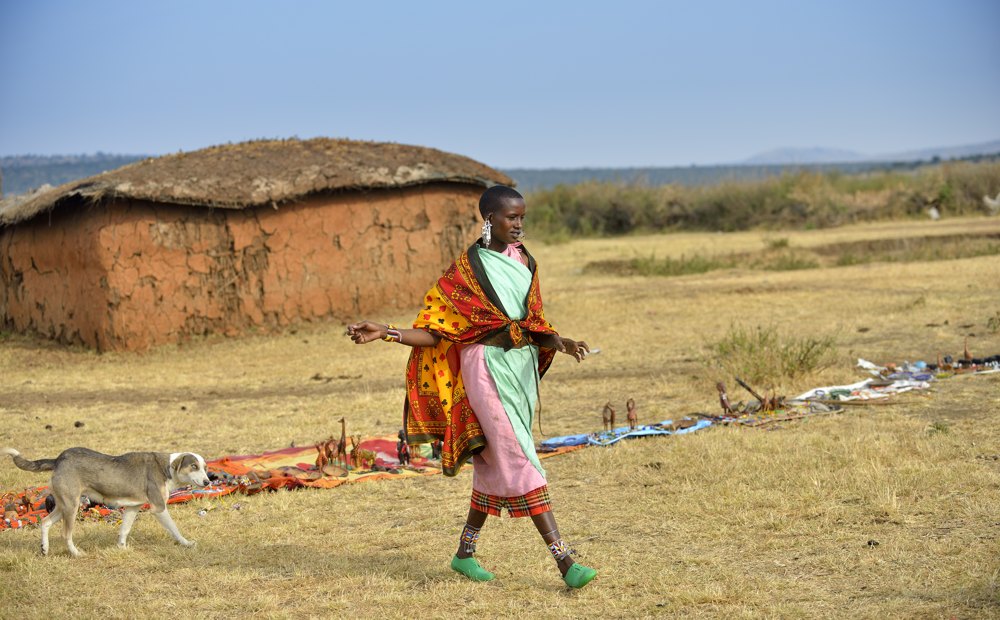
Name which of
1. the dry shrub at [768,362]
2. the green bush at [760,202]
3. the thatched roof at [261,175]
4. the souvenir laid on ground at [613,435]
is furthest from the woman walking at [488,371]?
the green bush at [760,202]

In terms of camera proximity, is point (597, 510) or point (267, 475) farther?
point (267, 475)

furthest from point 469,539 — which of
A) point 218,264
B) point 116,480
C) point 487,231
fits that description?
point 218,264

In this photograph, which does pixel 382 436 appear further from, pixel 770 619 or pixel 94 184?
pixel 94 184

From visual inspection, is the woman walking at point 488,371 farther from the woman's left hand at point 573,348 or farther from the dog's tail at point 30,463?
the dog's tail at point 30,463

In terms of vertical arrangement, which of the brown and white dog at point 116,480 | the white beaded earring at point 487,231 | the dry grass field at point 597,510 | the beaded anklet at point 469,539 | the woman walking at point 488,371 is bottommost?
the dry grass field at point 597,510

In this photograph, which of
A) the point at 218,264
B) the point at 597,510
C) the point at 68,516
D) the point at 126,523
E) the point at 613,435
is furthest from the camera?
the point at 218,264

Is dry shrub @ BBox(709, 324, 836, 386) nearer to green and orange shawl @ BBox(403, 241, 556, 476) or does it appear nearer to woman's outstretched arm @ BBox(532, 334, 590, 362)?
woman's outstretched arm @ BBox(532, 334, 590, 362)

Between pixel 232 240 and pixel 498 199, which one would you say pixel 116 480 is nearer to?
pixel 498 199

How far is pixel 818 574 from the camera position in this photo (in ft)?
16.2

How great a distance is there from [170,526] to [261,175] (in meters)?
9.23

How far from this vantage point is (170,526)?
232 inches

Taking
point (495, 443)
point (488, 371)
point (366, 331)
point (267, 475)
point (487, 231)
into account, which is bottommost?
point (267, 475)

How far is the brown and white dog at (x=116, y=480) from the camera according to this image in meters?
5.75

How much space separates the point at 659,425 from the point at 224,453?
11.3 feet
